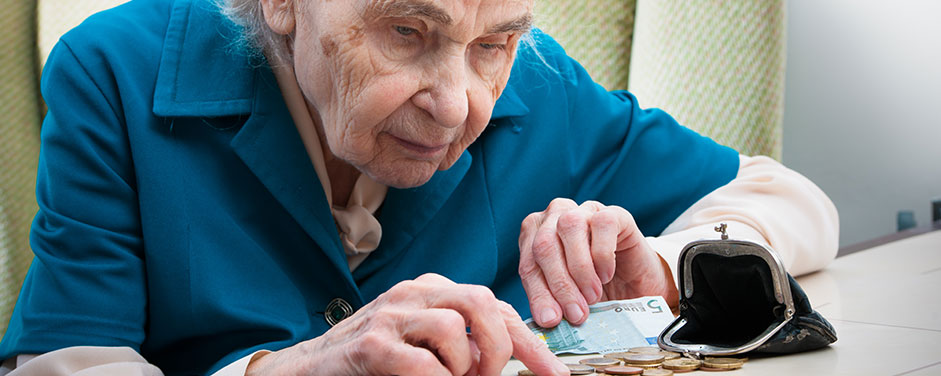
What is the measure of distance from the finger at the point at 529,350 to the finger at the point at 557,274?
277 mm

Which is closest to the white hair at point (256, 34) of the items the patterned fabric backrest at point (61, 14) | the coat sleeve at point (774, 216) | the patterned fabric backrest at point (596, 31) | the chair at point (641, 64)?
the coat sleeve at point (774, 216)

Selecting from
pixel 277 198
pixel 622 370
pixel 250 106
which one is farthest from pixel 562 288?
pixel 250 106

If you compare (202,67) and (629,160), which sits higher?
(202,67)

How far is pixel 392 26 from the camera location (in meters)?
1.30

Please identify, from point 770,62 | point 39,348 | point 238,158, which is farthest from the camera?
point 770,62

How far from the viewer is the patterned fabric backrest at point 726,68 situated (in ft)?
8.45

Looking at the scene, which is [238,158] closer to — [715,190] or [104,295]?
A: [104,295]

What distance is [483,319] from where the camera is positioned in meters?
1.01

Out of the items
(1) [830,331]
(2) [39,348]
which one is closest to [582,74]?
(1) [830,331]

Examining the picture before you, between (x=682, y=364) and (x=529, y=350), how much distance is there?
22cm

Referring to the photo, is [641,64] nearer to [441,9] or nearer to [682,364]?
[441,9]

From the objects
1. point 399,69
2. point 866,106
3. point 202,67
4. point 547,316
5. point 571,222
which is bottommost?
point 866,106

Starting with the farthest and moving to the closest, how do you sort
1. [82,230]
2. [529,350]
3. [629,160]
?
[629,160] < [82,230] < [529,350]

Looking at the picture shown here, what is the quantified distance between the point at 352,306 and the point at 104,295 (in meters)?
0.43
